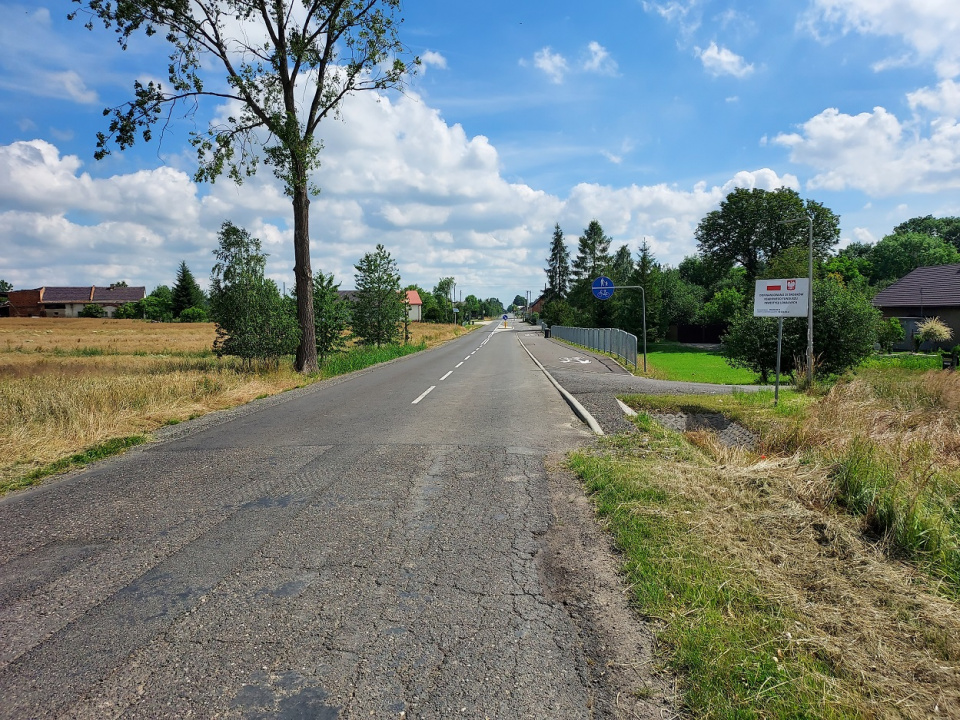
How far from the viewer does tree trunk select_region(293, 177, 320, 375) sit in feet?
64.1

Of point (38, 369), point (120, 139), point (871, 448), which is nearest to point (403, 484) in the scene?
point (871, 448)

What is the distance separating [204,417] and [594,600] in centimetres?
1017

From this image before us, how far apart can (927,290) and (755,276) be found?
16540mm

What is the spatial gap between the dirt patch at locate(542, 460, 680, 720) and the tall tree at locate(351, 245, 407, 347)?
3274cm

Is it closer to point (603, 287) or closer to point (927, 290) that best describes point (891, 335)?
point (927, 290)

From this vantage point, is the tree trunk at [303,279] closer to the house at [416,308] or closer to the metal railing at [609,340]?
the metal railing at [609,340]

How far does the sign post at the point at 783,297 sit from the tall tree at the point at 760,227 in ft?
172

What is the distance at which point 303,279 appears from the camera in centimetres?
2031

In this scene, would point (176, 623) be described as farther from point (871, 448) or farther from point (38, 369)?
point (38, 369)

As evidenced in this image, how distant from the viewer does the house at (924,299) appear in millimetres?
43219

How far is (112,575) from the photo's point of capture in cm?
411

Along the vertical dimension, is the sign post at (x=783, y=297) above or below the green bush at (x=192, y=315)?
below

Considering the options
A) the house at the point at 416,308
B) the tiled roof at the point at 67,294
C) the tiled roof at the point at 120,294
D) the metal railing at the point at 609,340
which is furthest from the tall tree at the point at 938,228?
the tiled roof at the point at 67,294

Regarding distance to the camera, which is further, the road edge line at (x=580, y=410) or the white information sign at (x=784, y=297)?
the white information sign at (x=784, y=297)
